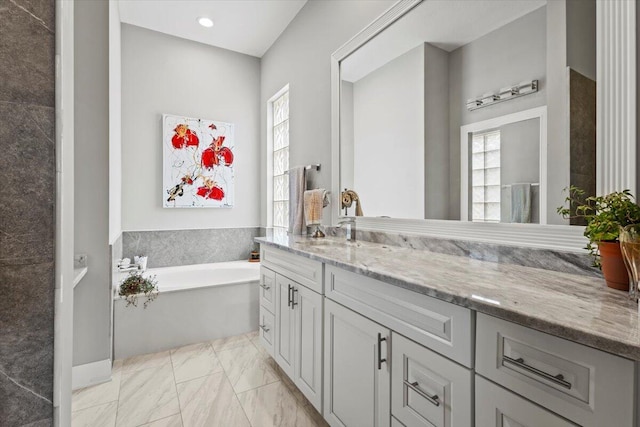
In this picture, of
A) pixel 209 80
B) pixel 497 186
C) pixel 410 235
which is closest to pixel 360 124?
pixel 410 235

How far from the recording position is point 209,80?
3533 mm

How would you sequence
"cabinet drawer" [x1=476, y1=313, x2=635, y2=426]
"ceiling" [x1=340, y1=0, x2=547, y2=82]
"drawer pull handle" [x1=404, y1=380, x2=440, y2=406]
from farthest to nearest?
"ceiling" [x1=340, y1=0, x2=547, y2=82] < "drawer pull handle" [x1=404, y1=380, x2=440, y2=406] < "cabinet drawer" [x1=476, y1=313, x2=635, y2=426]

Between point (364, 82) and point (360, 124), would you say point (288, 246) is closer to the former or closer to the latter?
point (360, 124)

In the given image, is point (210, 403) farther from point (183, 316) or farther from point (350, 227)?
point (350, 227)

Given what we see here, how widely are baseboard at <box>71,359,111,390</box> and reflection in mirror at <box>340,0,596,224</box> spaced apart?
2009 millimetres

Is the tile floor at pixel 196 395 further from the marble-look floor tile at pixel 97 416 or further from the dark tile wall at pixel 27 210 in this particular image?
the dark tile wall at pixel 27 210

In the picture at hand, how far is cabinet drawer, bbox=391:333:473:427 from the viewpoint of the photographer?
2.73 feet

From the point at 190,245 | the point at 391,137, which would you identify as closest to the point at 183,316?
the point at 190,245

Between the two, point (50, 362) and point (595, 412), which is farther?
point (50, 362)

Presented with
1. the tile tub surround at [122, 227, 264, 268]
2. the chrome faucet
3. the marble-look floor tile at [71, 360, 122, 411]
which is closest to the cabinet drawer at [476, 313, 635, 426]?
the chrome faucet

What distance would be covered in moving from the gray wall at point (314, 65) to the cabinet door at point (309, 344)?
93 cm

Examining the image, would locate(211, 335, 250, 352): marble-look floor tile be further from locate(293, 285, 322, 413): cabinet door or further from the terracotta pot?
the terracotta pot

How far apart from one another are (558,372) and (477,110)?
3.57ft

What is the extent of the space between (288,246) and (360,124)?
963 millimetres
